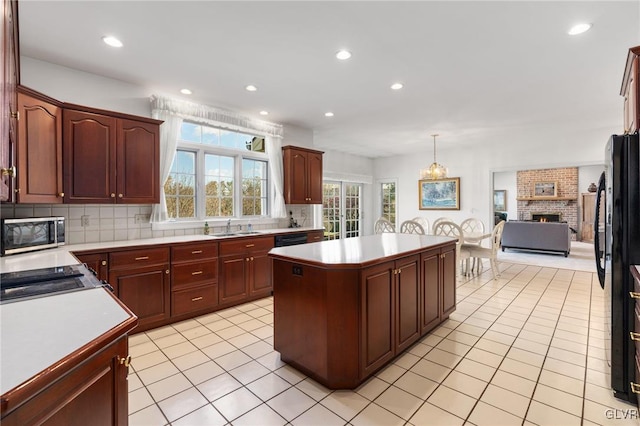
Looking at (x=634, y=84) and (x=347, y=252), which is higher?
(x=634, y=84)

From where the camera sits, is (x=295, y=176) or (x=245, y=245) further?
(x=295, y=176)

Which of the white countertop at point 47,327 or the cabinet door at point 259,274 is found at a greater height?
the white countertop at point 47,327

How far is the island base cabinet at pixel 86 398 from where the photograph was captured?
27.7 inches

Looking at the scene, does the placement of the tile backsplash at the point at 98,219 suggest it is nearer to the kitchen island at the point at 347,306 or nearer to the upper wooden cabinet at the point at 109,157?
the upper wooden cabinet at the point at 109,157

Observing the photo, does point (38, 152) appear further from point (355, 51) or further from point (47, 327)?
point (355, 51)

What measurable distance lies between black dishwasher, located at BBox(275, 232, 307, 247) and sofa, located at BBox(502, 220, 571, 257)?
19.2 feet

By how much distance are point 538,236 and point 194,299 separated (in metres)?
7.62

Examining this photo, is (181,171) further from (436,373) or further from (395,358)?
(436,373)

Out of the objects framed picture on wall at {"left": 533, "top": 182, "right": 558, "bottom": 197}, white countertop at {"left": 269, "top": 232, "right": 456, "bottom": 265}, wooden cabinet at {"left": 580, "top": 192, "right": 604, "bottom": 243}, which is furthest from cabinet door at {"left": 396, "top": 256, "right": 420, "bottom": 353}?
framed picture on wall at {"left": 533, "top": 182, "right": 558, "bottom": 197}

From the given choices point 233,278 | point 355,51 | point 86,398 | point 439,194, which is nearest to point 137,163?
point 233,278

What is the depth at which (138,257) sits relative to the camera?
290cm

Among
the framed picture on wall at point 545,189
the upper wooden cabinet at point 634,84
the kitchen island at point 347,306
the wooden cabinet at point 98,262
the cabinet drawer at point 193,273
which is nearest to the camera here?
the upper wooden cabinet at point 634,84

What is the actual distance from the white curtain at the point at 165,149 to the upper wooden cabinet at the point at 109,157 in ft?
0.51

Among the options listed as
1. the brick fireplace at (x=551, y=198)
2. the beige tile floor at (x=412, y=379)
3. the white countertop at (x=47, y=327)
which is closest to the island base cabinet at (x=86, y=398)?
the white countertop at (x=47, y=327)
